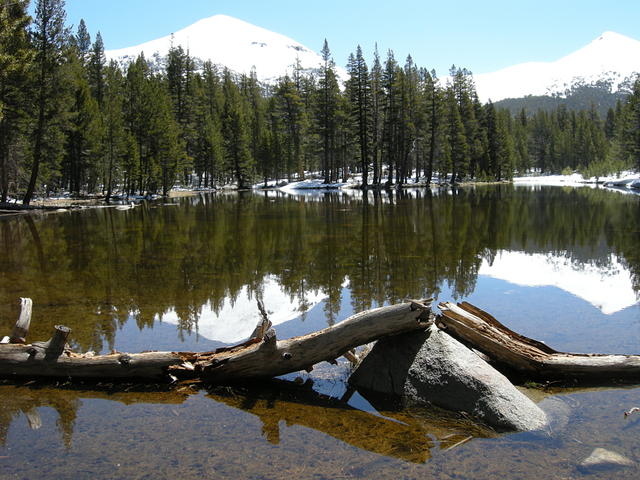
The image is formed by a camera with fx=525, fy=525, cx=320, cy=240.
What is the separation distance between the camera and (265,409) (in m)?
6.24

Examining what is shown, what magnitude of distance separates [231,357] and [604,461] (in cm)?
425

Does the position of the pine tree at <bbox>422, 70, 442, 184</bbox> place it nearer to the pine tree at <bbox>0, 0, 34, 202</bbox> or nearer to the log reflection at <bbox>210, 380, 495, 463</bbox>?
A: the pine tree at <bbox>0, 0, 34, 202</bbox>

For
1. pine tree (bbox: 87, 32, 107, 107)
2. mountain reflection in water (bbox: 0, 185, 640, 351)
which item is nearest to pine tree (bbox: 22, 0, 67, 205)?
mountain reflection in water (bbox: 0, 185, 640, 351)

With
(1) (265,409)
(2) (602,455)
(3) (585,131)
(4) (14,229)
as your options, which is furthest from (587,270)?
(3) (585,131)

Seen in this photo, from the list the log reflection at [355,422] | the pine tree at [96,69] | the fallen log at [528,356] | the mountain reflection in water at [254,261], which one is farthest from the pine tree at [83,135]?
the fallen log at [528,356]

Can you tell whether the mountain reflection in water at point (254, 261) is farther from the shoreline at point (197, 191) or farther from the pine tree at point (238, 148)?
the pine tree at point (238, 148)

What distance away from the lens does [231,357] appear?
6758mm

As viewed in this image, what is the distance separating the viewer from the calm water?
16.7ft

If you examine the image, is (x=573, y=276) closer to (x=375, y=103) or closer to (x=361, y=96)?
(x=361, y=96)

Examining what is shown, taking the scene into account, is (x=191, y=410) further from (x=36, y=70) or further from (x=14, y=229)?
(x=36, y=70)

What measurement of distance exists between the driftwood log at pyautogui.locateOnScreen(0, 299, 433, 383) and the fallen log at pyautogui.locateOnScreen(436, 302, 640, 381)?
0.65 meters

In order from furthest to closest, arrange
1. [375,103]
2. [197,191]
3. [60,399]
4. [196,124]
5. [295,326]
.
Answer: [196,124]
[197,191]
[375,103]
[295,326]
[60,399]

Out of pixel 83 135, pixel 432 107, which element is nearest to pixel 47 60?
pixel 83 135

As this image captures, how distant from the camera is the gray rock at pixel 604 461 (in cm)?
479
